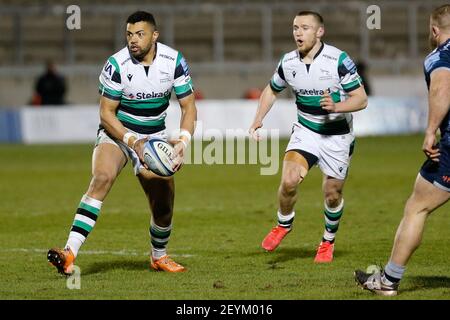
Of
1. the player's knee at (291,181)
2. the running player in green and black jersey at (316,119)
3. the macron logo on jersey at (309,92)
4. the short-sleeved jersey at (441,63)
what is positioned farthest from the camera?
the macron logo on jersey at (309,92)

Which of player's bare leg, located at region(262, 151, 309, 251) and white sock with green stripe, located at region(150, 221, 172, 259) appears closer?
white sock with green stripe, located at region(150, 221, 172, 259)

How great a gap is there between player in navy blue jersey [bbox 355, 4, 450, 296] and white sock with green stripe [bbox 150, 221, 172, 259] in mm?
2677

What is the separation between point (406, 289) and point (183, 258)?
118 inches

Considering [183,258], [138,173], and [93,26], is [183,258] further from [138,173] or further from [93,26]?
[93,26]

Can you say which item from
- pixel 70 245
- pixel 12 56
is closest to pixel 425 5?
pixel 12 56

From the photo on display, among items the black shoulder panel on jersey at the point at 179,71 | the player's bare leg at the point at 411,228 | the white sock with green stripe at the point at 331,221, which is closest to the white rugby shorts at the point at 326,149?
the white sock with green stripe at the point at 331,221

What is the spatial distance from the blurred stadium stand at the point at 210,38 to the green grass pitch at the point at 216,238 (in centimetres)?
1211

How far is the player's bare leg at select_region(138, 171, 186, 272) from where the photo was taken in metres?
9.73

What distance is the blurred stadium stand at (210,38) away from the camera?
1347 inches

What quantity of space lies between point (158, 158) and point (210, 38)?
2772cm

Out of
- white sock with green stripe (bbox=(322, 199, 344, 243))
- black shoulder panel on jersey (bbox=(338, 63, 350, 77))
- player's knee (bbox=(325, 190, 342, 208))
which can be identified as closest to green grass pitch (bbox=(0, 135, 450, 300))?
white sock with green stripe (bbox=(322, 199, 344, 243))

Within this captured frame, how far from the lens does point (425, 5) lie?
116ft

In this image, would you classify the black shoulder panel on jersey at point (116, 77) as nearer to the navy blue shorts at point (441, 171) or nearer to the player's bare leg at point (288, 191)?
the player's bare leg at point (288, 191)

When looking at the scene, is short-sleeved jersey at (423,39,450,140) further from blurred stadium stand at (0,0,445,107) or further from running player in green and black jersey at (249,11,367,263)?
blurred stadium stand at (0,0,445,107)
